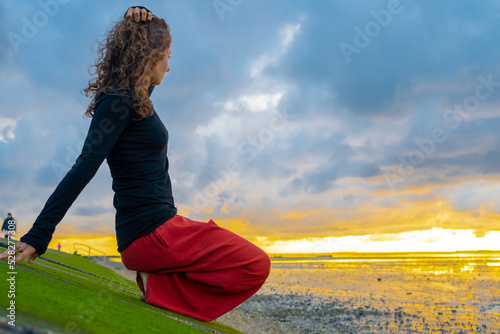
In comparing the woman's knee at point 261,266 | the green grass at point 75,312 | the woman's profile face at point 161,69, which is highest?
the woman's profile face at point 161,69

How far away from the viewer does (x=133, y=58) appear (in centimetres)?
358

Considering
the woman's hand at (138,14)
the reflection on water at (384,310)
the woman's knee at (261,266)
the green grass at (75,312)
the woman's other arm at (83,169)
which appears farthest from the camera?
the reflection on water at (384,310)

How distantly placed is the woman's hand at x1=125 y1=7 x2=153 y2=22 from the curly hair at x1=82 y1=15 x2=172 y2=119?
0.04 meters

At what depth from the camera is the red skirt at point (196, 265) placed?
378 cm

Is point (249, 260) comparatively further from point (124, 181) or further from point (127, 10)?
point (127, 10)

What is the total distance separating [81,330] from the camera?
2514mm

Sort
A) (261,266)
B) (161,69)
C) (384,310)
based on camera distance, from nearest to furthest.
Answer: (161,69)
(261,266)
(384,310)

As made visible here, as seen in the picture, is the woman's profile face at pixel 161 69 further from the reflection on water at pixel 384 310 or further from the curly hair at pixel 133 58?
the reflection on water at pixel 384 310

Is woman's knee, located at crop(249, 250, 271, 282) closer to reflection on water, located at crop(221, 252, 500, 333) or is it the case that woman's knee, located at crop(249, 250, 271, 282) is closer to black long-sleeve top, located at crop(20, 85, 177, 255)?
black long-sleeve top, located at crop(20, 85, 177, 255)

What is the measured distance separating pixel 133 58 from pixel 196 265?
1.96 metres

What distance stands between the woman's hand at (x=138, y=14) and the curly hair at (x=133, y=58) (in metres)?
0.04

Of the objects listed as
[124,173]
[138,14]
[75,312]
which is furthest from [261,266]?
[138,14]

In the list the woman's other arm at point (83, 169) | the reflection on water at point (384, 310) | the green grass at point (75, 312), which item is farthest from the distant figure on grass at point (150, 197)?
the reflection on water at point (384, 310)

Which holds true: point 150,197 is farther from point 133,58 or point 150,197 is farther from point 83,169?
point 133,58
